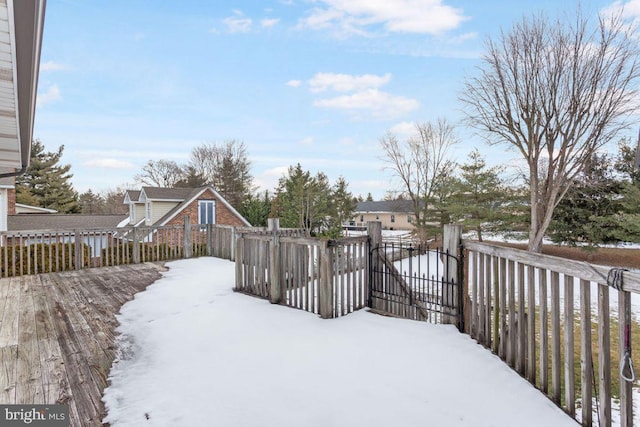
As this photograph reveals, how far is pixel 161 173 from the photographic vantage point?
2919 centimetres

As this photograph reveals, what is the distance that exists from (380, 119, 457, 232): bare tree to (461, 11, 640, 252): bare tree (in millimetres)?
6869

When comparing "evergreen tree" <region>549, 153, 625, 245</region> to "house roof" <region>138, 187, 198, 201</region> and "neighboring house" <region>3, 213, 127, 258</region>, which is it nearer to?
"house roof" <region>138, 187, 198, 201</region>

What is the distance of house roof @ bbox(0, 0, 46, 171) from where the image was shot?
5.01 ft

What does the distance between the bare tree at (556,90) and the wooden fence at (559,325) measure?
42.7 ft

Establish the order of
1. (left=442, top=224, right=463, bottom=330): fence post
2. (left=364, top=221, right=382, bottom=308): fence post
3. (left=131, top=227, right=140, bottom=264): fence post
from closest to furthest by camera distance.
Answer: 1. (left=442, top=224, right=463, bottom=330): fence post
2. (left=364, top=221, right=382, bottom=308): fence post
3. (left=131, top=227, right=140, bottom=264): fence post

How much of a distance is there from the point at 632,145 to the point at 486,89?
1240cm

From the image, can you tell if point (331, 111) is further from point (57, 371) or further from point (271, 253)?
point (57, 371)

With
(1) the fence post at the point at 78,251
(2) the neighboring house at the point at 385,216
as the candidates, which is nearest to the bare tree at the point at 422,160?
(1) the fence post at the point at 78,251

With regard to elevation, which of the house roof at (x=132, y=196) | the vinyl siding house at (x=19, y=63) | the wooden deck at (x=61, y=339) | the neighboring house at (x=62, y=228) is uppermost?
the house roof at (x=132, y=196)

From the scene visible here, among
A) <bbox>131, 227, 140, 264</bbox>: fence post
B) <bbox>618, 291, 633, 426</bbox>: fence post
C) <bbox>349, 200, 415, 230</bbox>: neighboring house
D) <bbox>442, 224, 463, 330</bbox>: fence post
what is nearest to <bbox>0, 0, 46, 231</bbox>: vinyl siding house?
<bbox>618, 291, 633, 426</bbox>: fence post

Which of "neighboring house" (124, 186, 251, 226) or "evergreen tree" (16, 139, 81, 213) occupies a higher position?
"evergreen tree" (16, 139, 81, 213)

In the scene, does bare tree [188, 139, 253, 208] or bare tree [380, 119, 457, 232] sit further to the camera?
bare tree [188, 139, 253, 208]

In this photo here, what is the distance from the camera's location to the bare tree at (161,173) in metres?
29.0

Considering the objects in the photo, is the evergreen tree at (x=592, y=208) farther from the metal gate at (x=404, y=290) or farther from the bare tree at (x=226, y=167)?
the bare tree at (x=226, y=167)
